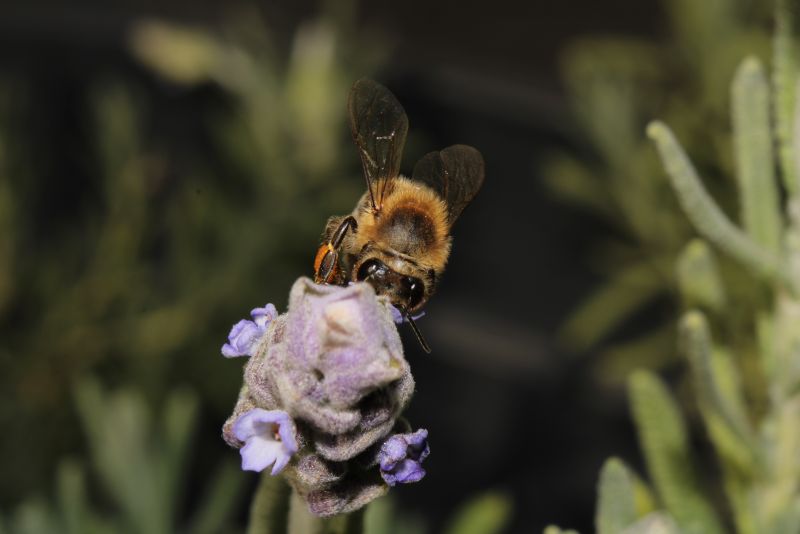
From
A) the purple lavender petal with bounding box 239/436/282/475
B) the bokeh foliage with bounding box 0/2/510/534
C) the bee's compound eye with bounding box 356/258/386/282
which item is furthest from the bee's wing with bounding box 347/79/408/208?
the bokeh foliage with bounding box 0/2/510/534

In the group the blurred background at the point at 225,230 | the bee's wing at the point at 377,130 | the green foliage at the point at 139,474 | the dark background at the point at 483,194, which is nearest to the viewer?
the bee's wing at the point at 377,130

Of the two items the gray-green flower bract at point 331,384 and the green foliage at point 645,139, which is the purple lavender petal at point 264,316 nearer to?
the gray-green flower bract at point 331,384

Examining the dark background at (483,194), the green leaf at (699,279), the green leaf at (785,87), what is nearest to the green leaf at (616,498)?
the green leaf at (699,279)

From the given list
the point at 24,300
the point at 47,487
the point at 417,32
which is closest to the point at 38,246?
the point at 24,300

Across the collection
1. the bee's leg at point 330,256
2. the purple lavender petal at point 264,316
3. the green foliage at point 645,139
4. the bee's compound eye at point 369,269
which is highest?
the purple lavender petal at point 264,316

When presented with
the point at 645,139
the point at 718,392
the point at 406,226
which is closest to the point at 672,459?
the point at 718,392
